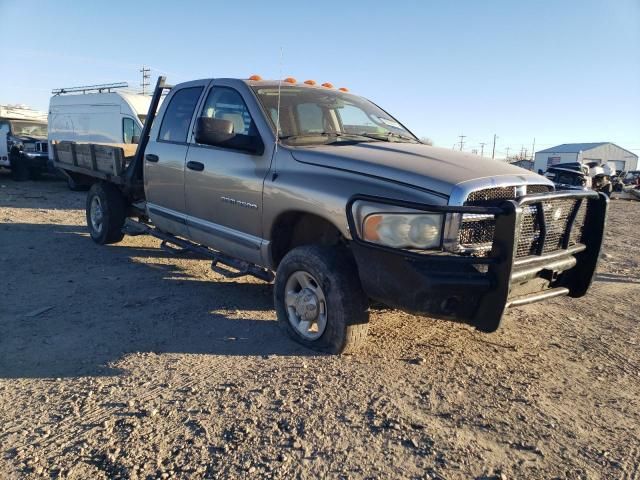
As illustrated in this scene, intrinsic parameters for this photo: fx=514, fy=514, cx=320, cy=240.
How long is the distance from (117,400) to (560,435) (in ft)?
8.16

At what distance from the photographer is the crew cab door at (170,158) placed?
201 inches

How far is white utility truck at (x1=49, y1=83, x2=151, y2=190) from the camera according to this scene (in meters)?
13.3

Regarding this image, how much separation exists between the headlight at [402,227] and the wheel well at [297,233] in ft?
2.58

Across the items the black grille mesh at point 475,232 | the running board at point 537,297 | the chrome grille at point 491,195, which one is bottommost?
the running board at point 537,297

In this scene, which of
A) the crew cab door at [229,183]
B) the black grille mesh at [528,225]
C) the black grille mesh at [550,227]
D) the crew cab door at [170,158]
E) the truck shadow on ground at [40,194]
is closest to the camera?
the black grille mesh at [528,225]

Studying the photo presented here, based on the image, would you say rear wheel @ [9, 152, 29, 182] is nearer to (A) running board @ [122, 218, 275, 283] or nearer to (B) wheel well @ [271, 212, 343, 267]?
(A) running board @ [122, 218, 275, 283]

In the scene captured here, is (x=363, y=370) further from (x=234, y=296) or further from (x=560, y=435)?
(x=234, y=296)

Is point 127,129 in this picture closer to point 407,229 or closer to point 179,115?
point 179,115

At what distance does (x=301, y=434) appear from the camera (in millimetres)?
2693

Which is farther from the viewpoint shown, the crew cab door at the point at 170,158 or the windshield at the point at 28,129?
the windshield at the point at 28,129

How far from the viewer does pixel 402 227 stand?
10.2 feet

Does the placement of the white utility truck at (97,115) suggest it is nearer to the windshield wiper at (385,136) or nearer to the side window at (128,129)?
the side window at (128,129)

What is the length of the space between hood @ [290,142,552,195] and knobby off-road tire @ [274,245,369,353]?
644 millimetres

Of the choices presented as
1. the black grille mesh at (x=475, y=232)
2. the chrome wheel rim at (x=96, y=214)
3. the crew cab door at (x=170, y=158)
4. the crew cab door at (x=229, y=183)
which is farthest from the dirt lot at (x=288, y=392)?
the chrome wheel rim at (x=96, y=214)
